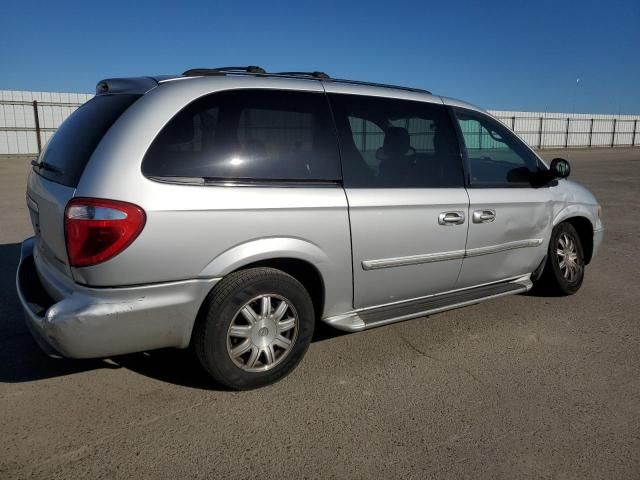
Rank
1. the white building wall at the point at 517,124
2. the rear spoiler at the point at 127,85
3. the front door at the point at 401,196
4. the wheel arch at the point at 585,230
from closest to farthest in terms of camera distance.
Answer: the rear spoiler at the point at 127,85, the front door at the point at 401,196, the wheel arch at the point at 585,230, the white building wall at the point at 517,124

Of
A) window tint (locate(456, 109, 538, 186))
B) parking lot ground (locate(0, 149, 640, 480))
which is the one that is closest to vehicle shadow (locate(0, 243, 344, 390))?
parking lot ground (locate(0, 149, 640, 480))

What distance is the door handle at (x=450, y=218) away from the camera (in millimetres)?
3541

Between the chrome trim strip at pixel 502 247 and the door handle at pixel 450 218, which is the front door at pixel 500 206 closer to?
the chrome trim strip at pixel 502 247

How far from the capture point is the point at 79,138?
2.87 metres

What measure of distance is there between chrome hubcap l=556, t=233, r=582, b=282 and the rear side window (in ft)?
8.64

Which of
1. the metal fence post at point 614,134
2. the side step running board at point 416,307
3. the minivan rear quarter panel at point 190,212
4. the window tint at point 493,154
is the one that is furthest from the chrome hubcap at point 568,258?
the metal fence post at point 614,134

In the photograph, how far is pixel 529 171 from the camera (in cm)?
429

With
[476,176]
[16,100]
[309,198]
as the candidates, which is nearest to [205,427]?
[309,198]

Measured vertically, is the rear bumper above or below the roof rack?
below

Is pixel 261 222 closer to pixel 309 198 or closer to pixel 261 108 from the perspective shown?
pixel 309 198

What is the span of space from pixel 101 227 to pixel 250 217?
2.43ft

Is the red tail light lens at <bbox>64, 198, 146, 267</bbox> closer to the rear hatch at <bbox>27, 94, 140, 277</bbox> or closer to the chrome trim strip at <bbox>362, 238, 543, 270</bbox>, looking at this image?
the rear hatch at <bbox>27, 94, 140, 277</bbox>

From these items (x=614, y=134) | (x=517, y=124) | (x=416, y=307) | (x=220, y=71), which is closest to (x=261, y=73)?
(x=220, y=71)

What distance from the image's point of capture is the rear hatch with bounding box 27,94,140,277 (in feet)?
8.58
